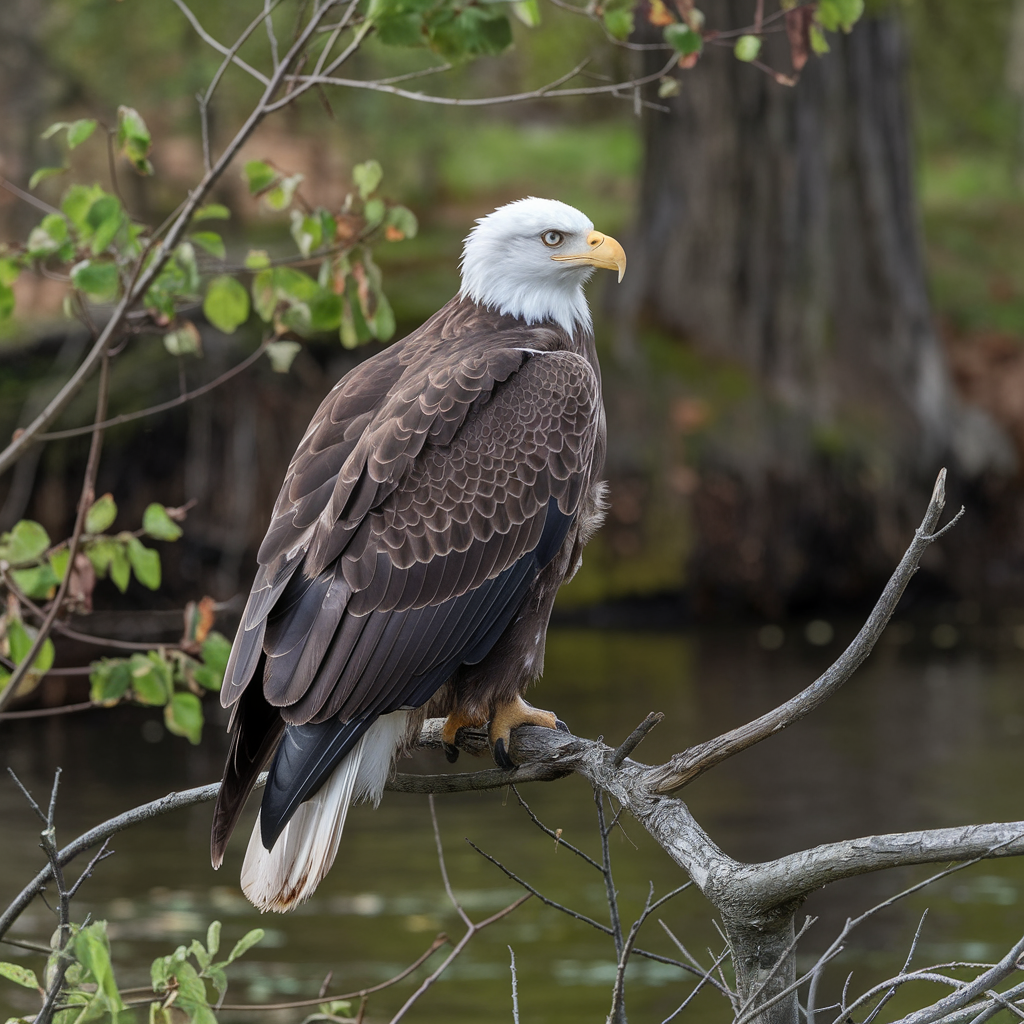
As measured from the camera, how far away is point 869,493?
37.6ft

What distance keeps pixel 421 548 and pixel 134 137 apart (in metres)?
1.14

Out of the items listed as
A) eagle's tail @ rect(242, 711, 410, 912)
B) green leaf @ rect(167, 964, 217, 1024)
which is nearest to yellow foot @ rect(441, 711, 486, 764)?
eagle's tail @ rect(242, 711, 410, 912)

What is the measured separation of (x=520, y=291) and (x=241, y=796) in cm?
157

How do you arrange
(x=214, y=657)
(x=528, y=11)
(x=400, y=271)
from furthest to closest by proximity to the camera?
(x=400, y=271)
(x=214, y=657)
(x=528, y=11)

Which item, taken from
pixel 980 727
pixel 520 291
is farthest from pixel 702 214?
pixel 520 291

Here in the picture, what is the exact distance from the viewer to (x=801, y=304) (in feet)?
40.3

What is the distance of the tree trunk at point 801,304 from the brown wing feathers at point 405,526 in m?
7.66

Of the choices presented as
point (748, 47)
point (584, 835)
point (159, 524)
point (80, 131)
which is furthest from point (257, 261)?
point (584, 835)

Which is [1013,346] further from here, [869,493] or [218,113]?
[218,113]

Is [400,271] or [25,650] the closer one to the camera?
[25,650]

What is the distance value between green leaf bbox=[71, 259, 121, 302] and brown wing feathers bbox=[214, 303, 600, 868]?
58cm

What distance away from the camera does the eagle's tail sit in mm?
3332

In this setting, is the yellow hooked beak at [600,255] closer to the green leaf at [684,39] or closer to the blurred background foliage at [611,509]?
the green leaf at [684,39]

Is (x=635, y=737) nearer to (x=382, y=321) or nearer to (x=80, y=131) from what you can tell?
(x=382, y=321)
